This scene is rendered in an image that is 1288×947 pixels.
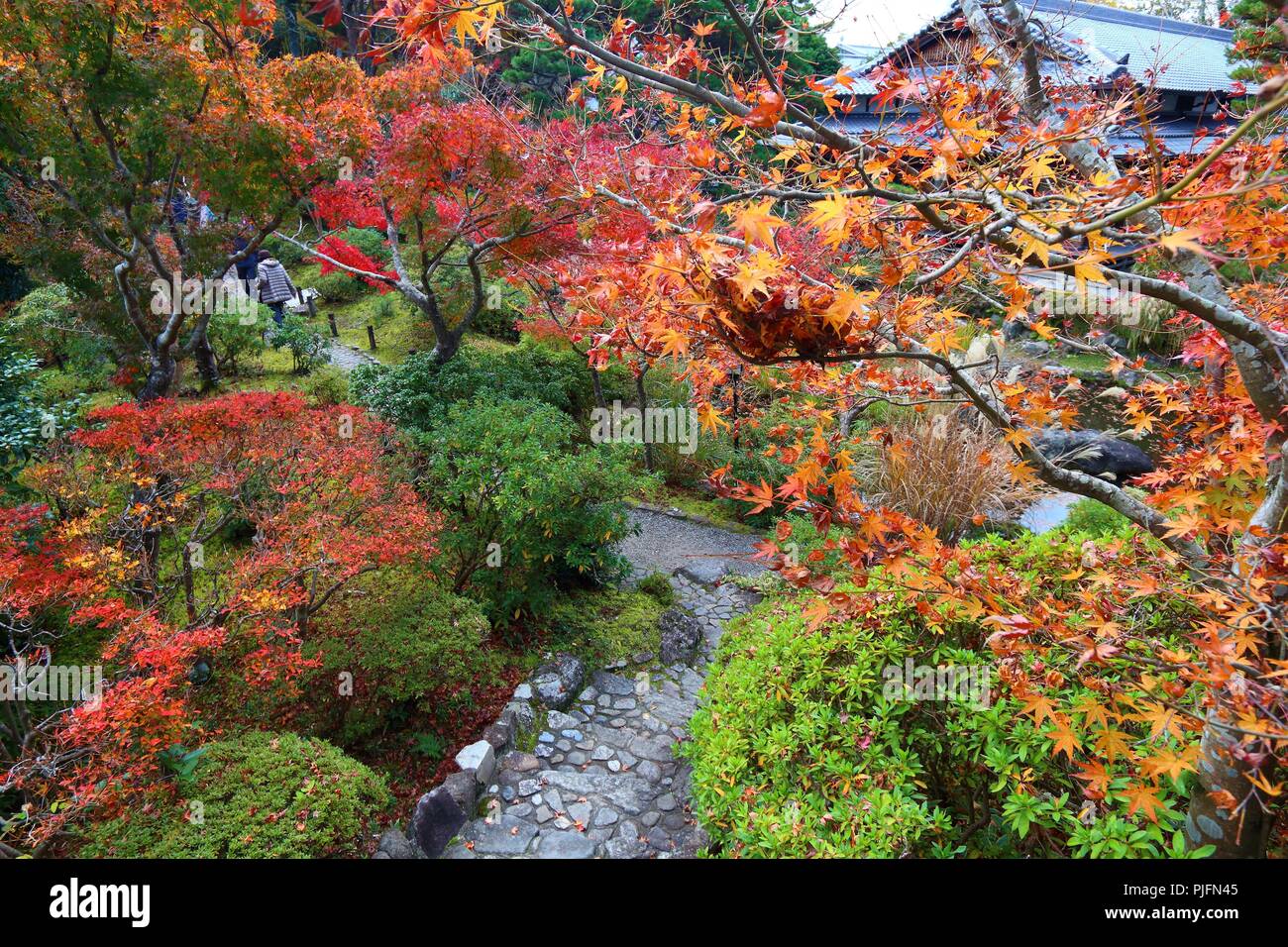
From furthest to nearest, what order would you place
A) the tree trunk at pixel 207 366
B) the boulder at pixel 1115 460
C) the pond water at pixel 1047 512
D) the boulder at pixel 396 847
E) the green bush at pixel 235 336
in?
1. the green bush at pixel 235 336
2. the tree trunk at pixel 207 366
3. the boulder at pixel 1115 460
4. the pond water at pixel 1047 512
5. the boulder at pixel 396 847

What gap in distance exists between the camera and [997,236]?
211 centimetres

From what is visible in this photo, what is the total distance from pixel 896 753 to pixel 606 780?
75.4 inches

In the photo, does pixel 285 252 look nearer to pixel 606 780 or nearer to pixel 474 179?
pixel 474 179

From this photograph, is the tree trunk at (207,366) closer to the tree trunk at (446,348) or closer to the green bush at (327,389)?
the green bush at (327,389)

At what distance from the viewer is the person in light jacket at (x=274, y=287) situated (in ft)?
38.6

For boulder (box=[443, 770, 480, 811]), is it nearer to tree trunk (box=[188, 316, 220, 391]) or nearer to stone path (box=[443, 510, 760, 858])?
stone path (box=[443, 510, 760, 858])

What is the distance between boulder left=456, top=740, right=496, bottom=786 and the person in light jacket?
10.0 metres

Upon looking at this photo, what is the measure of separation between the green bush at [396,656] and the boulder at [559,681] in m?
0.31

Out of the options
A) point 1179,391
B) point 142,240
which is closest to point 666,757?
point 1179,391

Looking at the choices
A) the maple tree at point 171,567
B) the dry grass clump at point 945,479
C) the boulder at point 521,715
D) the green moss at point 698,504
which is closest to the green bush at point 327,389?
the maple tree at point 171,567

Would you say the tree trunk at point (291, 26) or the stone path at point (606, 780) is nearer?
the stone path at point (606, 780)

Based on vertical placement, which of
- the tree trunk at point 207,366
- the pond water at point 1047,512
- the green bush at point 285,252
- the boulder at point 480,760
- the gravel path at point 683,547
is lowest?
the boulder at point 480,760

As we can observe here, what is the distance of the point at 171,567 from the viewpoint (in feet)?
17.6
